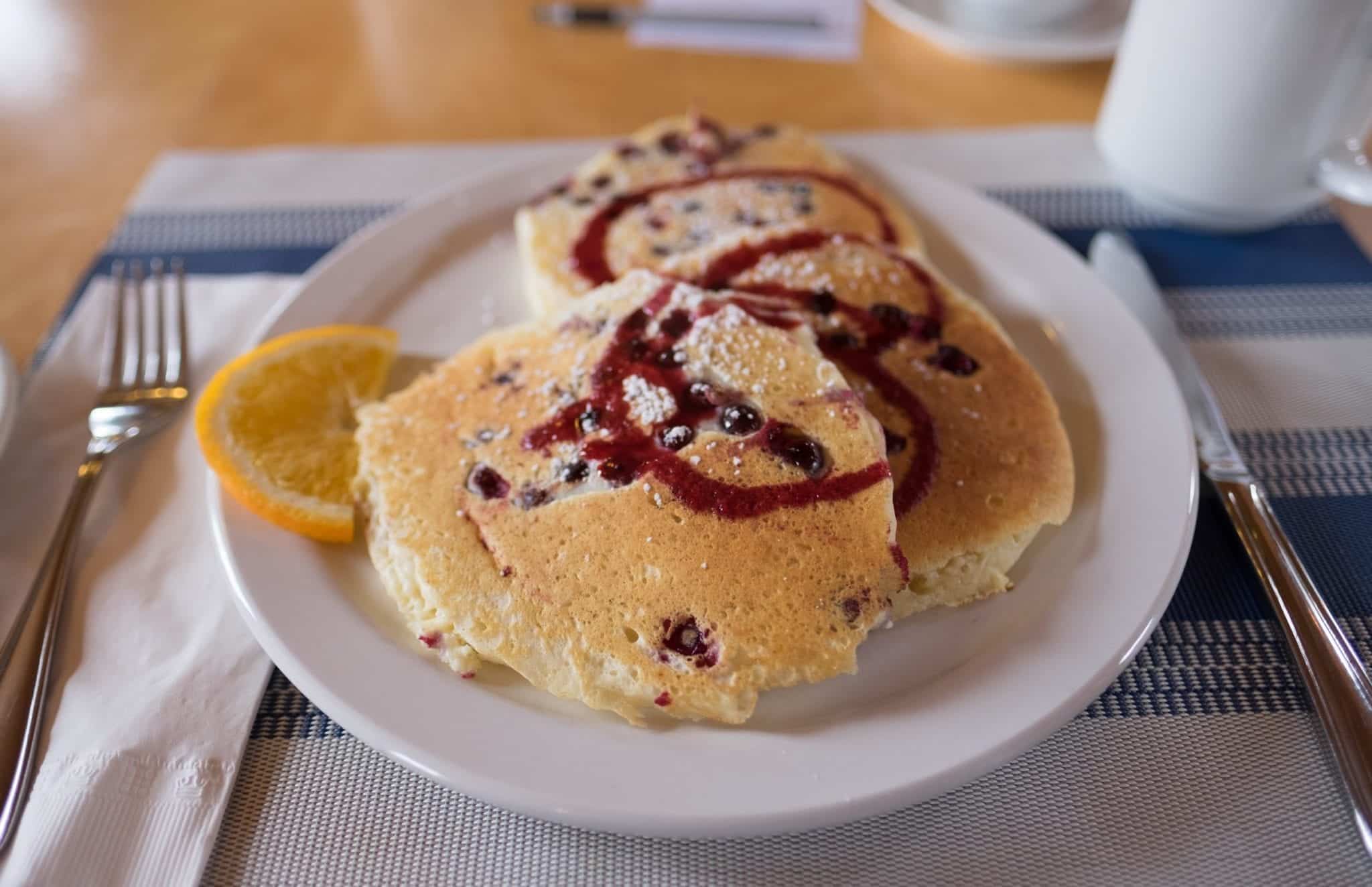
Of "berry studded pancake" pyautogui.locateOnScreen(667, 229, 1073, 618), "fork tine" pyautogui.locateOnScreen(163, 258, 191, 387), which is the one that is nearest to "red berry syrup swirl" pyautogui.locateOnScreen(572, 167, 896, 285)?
"berry studded pancake" pyautogui.locateOnScreen(667, 229, 1073, 618)

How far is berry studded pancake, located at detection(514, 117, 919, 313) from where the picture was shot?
5.81 ft

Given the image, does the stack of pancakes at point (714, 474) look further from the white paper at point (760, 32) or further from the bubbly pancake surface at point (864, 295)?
the white paper at point (760, 32)

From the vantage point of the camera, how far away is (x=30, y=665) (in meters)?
1.26

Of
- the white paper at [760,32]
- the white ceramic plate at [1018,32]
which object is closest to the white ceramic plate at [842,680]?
the white ceramic plate at [1018,32]

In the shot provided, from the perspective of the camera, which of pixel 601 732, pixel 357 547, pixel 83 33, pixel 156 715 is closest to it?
pixel 601 732

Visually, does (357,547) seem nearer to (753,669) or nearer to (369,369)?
(369,369)

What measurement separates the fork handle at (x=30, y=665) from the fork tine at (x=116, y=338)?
10.8 inches

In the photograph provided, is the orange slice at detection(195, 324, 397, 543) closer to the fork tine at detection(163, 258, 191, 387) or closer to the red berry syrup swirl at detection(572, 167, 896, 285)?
the fork tine at detection(163, 258, 191, 387)

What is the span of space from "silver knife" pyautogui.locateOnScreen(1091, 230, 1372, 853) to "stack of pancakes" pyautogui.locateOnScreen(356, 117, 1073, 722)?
0.97 feet

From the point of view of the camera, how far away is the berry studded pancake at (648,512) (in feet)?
3.74

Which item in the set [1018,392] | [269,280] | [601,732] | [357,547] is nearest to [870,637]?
[601,732]

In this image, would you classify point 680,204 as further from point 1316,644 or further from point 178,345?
point 1316,644

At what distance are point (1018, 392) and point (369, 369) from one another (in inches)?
42.1

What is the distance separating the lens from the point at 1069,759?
118 centimetres
